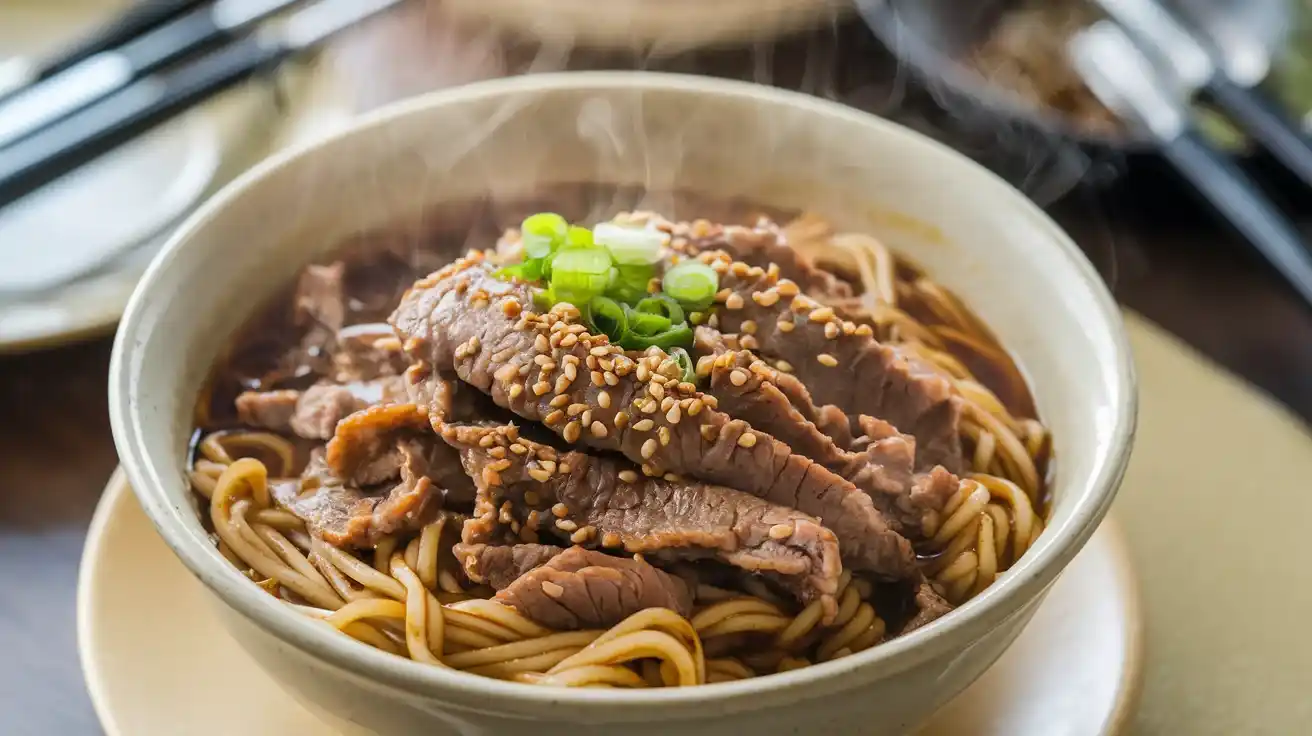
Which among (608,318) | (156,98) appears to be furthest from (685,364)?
(156,98)

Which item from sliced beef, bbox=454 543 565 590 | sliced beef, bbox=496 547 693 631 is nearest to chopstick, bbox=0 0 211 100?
sliced beef, bbox=454 543 565 590

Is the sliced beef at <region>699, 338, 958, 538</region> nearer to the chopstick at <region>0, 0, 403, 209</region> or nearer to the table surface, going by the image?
the table surface

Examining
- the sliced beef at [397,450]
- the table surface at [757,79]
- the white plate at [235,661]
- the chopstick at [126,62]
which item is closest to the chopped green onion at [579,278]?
the sliced beef at [397,450]

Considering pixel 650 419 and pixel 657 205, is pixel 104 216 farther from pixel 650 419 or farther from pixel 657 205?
pixel 650 419

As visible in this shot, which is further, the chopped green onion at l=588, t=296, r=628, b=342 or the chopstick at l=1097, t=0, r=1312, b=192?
the chopstick at l=1097, t=0, r=1312, b=192

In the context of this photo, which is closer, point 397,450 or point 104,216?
point 397,450

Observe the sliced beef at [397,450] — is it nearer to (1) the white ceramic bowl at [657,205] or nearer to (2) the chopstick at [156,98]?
(1) the white ceramic bowl at [657,205]

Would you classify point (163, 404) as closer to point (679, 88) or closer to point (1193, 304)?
point (679, 88)
